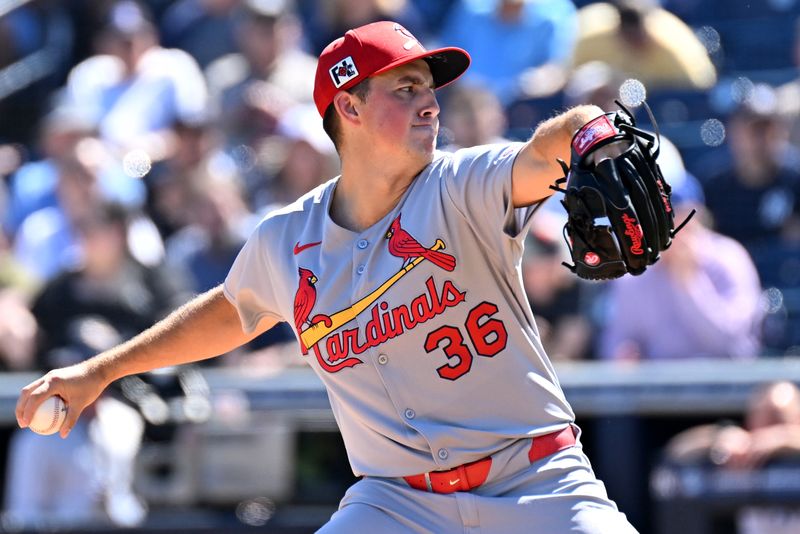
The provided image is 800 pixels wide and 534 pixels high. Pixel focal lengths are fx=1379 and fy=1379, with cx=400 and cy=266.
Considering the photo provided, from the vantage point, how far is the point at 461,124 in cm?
783

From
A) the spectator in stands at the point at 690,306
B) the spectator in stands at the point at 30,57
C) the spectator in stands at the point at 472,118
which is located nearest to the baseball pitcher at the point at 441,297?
the spectator in stands at the point at 690,306

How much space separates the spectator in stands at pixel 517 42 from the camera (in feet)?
29.3

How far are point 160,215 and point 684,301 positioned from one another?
3514 mm


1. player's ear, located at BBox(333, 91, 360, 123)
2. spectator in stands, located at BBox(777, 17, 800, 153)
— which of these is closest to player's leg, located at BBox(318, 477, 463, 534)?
player's ear, located at BBox(333, 91, 360, 123)

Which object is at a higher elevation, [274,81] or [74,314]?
[274,81]

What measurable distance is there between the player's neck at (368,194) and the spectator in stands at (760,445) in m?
2.67

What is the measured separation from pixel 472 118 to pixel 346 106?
4044 millimetres

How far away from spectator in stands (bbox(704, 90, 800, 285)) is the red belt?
14.2 feet

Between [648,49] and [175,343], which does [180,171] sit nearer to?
[648,49]

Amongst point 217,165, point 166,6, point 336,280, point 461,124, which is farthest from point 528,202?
point 166,6

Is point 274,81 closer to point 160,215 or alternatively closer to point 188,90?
point 188,90

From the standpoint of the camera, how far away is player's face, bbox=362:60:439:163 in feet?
11.8

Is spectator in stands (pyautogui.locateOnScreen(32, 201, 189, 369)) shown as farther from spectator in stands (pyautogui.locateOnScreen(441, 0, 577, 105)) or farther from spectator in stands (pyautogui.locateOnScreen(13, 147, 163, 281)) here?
spectator in stands (pyautogui.locateOnScreen(441, 0, 577, 105))

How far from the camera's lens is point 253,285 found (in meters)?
3.89
